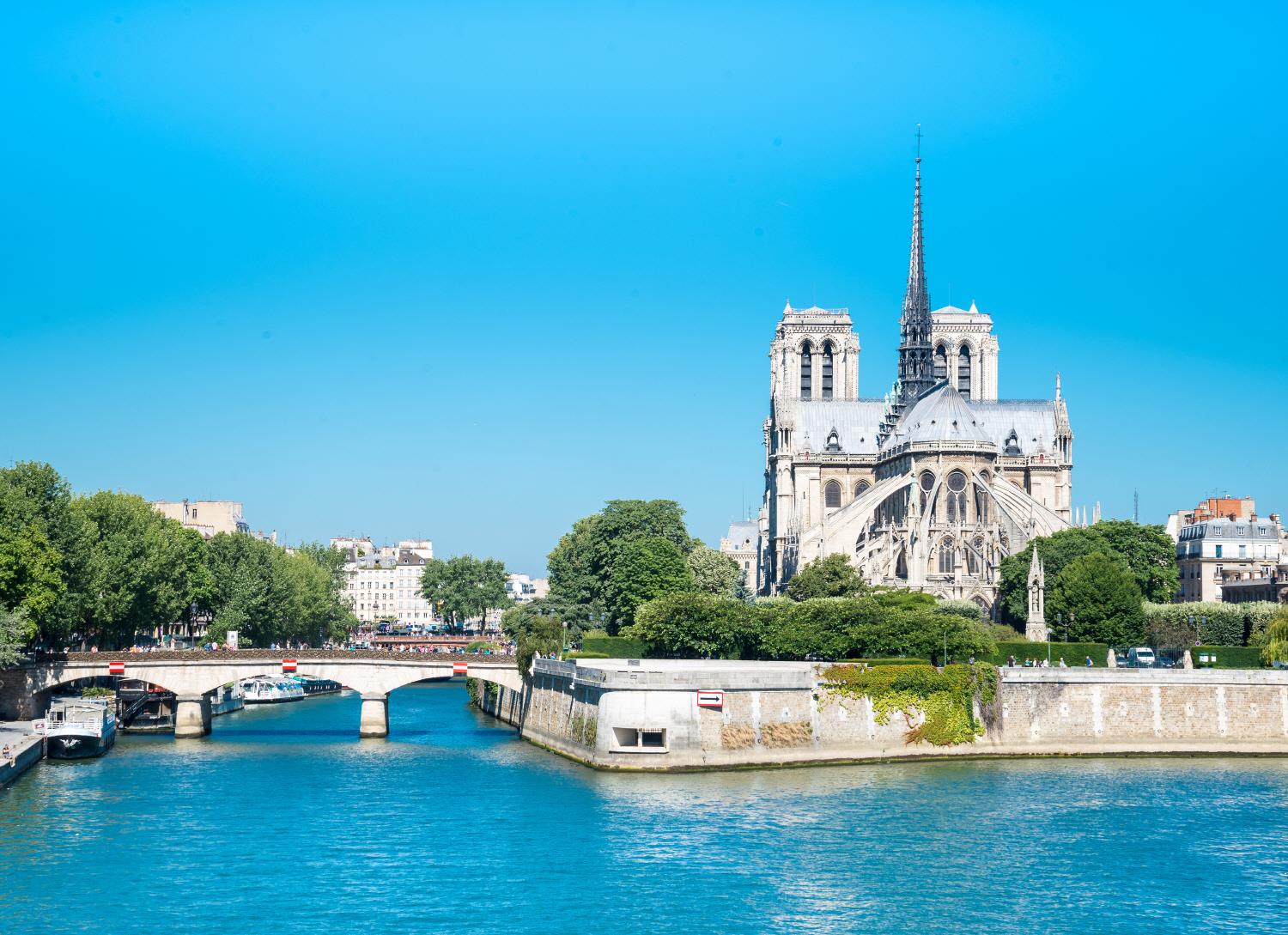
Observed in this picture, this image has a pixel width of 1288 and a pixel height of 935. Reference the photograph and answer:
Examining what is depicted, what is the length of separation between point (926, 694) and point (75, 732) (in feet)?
106

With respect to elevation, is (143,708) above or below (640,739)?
above

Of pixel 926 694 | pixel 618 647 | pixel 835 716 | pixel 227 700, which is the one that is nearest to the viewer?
pixel 835 716

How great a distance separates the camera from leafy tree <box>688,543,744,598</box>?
10831cm

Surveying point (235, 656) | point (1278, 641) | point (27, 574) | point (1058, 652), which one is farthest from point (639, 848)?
point (1278, 641)

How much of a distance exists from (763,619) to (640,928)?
4075 centimetres

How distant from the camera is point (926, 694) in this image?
67438 mm

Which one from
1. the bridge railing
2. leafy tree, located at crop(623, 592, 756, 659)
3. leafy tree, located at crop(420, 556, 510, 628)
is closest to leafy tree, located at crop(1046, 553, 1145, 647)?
leafy tree, located at crop(623, 592, 756, 659)

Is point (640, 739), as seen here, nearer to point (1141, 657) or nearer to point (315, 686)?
point (1141, 657)

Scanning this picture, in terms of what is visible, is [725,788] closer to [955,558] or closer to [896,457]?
[955,558]

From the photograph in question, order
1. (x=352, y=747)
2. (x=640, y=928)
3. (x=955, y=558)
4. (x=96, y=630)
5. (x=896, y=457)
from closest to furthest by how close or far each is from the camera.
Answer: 1. (x=640, y=928)
2. (x=352, y=747)
3. (x=96, y=630)
4. (x=955, y=558)
5. (x=896, y=457)

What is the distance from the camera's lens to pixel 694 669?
63344 mm

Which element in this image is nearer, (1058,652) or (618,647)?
(1058,652)

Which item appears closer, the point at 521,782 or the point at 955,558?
the point at 521,782

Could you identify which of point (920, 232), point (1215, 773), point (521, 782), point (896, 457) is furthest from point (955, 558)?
point (521, 782)
